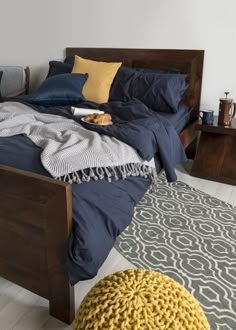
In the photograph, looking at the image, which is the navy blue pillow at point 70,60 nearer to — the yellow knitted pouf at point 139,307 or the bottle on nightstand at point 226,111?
the bottle on nightstand at point 226,111

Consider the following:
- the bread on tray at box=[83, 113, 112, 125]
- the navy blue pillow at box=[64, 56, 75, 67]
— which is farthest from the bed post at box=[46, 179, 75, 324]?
the navy blue pillow at box=[64, 56, 75, 67]

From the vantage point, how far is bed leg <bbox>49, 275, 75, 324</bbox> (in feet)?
3.83

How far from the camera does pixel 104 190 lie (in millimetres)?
1300

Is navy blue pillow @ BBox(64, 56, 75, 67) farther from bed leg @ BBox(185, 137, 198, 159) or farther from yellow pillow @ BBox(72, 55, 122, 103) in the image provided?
bed leg @ BBox(185, 137, 198, 159)

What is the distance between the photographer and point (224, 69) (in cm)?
259

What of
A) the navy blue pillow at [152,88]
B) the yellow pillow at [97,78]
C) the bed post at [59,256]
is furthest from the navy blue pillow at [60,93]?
the bed post at [59,256]

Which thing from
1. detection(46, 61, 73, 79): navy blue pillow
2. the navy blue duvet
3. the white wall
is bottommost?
the navy blue duvet

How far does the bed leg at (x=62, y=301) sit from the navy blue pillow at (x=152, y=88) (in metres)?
1.67

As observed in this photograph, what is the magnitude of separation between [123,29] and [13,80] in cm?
130

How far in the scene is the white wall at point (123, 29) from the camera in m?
Result: 2.54

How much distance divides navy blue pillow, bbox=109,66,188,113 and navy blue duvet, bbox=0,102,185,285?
1.53 feet

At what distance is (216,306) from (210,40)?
6.84 ft

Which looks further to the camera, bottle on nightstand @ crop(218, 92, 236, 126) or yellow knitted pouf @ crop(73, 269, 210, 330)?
bottle on nightstand @ crop(218, 92, 236, 126)

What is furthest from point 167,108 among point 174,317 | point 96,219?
point 174,317
